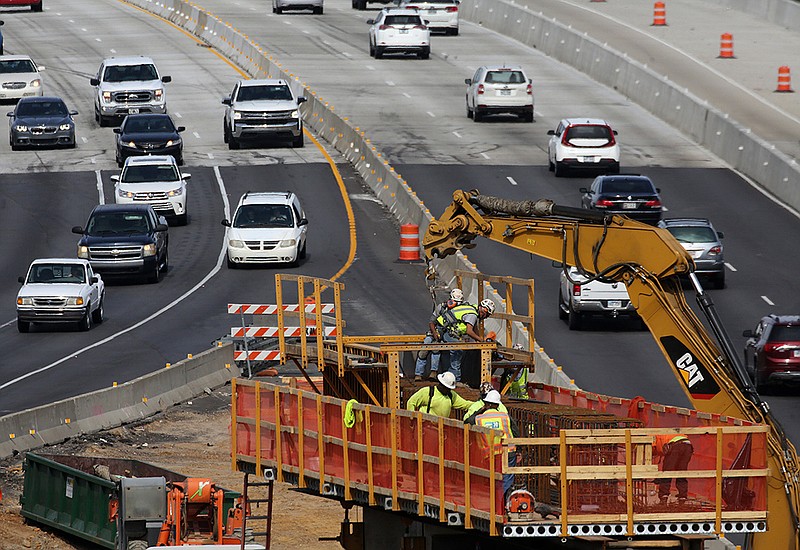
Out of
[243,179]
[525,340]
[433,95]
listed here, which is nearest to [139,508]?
[525,340]

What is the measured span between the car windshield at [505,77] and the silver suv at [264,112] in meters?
6.79

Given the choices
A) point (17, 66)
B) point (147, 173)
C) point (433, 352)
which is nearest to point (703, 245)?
point (147, 173)

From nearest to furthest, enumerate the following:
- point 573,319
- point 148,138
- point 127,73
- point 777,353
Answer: point 777,353 < point 573,319 < point 148,138 < point 127,73

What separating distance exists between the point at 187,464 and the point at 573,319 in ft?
→ 38.2

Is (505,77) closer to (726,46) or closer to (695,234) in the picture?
(726,46)

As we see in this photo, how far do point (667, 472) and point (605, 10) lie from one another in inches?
2580

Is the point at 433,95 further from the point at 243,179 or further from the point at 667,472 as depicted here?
the point at 667,472

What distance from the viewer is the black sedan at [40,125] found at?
58.7m

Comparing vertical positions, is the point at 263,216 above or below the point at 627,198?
below

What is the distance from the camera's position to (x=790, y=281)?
42.7 meters

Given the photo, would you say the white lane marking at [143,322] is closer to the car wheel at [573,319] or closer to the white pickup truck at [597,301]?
the car wheel at [573,319]

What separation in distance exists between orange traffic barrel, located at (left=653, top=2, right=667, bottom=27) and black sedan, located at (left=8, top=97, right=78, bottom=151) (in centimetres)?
2837

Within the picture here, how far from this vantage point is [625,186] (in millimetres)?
46969

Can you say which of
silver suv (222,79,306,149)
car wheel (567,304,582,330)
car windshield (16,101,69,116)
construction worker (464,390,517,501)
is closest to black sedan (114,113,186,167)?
silver suv (222,79,306,149)
